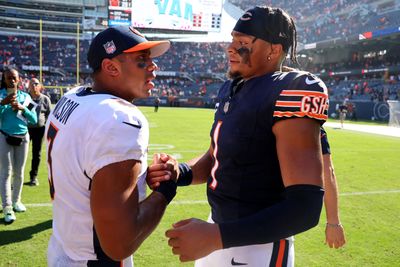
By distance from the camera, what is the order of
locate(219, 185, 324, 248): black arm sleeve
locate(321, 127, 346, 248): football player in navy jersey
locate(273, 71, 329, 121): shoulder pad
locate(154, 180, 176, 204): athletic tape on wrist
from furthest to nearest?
locate(321, 127, 346, 248): football player in navy jersey < locate(154, 180, 176, 204): athletic tape on wrist < locate(273, 71, 329, 121): shoulder pad < locate(219, 185, 324, 248): black arm sleeve

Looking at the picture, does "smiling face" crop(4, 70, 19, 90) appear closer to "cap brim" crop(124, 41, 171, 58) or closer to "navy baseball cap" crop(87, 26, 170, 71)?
"cap brim" crop(124, 41, 171, 58)

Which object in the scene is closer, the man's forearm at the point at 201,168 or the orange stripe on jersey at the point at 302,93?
the orange stripe on jersey at the point at 302,93

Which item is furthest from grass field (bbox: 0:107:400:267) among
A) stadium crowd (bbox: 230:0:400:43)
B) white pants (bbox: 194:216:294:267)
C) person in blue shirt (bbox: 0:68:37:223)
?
stadium crowd (bbox: 230:0:400:43)

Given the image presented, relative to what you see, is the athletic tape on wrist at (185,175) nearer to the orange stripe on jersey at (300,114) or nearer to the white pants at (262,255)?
the white pants at (262,255)

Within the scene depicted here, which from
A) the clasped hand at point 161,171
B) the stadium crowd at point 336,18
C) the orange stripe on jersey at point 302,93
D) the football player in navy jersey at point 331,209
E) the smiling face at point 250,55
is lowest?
the football player in navy jersey at point 331,209

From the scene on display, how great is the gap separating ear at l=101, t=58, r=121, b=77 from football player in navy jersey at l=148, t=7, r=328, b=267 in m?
0.55

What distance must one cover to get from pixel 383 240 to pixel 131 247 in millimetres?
4149

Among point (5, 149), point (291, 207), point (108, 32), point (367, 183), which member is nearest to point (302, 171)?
point (291, 207)

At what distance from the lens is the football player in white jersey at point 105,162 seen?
Answer: 62.2 inches

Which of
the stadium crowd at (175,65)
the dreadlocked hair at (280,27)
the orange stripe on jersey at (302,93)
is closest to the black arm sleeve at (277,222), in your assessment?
the orange stripe on jersey at (302,93)

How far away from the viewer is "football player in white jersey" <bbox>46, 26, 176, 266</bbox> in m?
1.58

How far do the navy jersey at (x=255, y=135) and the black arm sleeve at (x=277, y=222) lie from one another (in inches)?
12.3

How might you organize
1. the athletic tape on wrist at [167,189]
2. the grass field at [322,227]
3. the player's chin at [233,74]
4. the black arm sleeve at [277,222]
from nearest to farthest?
the black arm sleeve at [277,222] → the athletic tape on wrist at [167,189] → the player's chin at [233,74] → the grass field at [322,227]

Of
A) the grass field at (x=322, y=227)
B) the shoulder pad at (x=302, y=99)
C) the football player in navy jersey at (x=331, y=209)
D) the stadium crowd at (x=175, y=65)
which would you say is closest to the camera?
the shoulder pad at (x=302, y=99)
